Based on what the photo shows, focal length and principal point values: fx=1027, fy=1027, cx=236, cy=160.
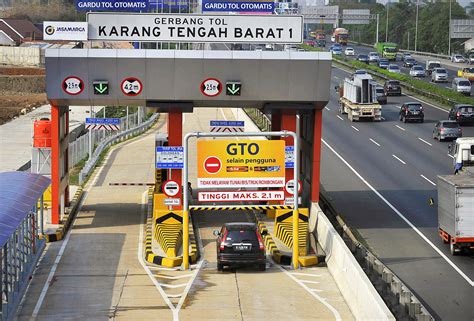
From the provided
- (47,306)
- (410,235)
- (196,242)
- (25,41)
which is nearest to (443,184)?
(410,235)

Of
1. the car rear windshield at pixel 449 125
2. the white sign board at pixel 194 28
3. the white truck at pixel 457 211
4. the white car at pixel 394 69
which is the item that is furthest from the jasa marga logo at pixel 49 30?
the white car at pixel 394 69

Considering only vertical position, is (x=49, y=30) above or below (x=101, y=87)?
above

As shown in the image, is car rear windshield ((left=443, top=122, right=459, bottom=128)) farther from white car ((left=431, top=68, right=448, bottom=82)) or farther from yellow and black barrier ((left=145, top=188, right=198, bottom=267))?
white car ((left=431, top=68, right=448, bottom=82))

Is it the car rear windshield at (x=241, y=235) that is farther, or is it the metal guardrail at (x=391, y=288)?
the car rear windshield at (x=241, y=235)

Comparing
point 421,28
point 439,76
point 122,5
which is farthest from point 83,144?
point 421,28

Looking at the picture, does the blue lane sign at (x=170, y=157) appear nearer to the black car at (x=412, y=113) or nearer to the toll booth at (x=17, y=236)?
the toll booth at (x=17, y=236)

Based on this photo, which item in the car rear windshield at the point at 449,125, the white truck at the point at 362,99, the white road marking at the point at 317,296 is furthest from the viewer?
the white truck at the point at 362,99

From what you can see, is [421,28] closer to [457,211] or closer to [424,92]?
[424,92]

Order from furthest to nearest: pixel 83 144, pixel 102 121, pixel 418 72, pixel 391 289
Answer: pixel 418 72, pixel 83 144, pixel 102 121, pixel 391 289

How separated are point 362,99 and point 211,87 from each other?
36.9 meters

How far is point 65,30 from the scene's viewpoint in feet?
111

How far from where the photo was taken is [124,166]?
51969 millimetres

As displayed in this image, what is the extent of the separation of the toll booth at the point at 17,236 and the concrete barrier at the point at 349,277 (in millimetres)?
7692

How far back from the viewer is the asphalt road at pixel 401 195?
27825 millimetres
